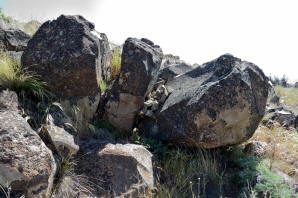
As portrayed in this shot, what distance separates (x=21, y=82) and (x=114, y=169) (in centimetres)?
209

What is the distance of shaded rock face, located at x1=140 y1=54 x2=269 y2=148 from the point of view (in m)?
4.98

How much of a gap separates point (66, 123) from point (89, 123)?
597 millimetres

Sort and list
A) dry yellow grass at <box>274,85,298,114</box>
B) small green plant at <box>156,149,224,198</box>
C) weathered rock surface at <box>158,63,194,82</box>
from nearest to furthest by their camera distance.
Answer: small green plant at <box>156,149,224,198</box>
weathered rock surface at <box>158,63,194,82</box>
dry yellow grass at <box>274,85,298,114</box>

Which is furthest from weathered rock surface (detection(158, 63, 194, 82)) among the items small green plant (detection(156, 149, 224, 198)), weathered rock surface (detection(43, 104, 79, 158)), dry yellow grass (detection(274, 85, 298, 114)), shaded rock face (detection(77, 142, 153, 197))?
dry yellow grass (detection(274, 85, 298, 114))

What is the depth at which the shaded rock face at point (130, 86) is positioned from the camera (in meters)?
5.36

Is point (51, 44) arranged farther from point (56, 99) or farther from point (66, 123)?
point (66, 123)

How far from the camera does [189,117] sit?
16.5 feet

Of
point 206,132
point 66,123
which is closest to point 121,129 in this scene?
point 66,123

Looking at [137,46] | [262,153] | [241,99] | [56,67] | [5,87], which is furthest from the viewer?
[262,153]

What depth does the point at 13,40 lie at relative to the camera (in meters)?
6.57

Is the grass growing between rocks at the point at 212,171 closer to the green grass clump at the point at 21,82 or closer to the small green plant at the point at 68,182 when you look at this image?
the small green plant at the point at 68,182

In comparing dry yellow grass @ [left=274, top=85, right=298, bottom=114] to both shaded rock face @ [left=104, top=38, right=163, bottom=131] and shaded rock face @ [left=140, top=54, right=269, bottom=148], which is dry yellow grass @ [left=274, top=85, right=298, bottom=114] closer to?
shaded rock face @ [left=140, top=54, right=269, bottom=148]

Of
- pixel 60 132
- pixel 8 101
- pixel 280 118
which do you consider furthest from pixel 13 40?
pixel 280 118

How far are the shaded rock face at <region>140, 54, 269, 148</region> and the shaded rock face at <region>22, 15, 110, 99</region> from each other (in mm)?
1536
